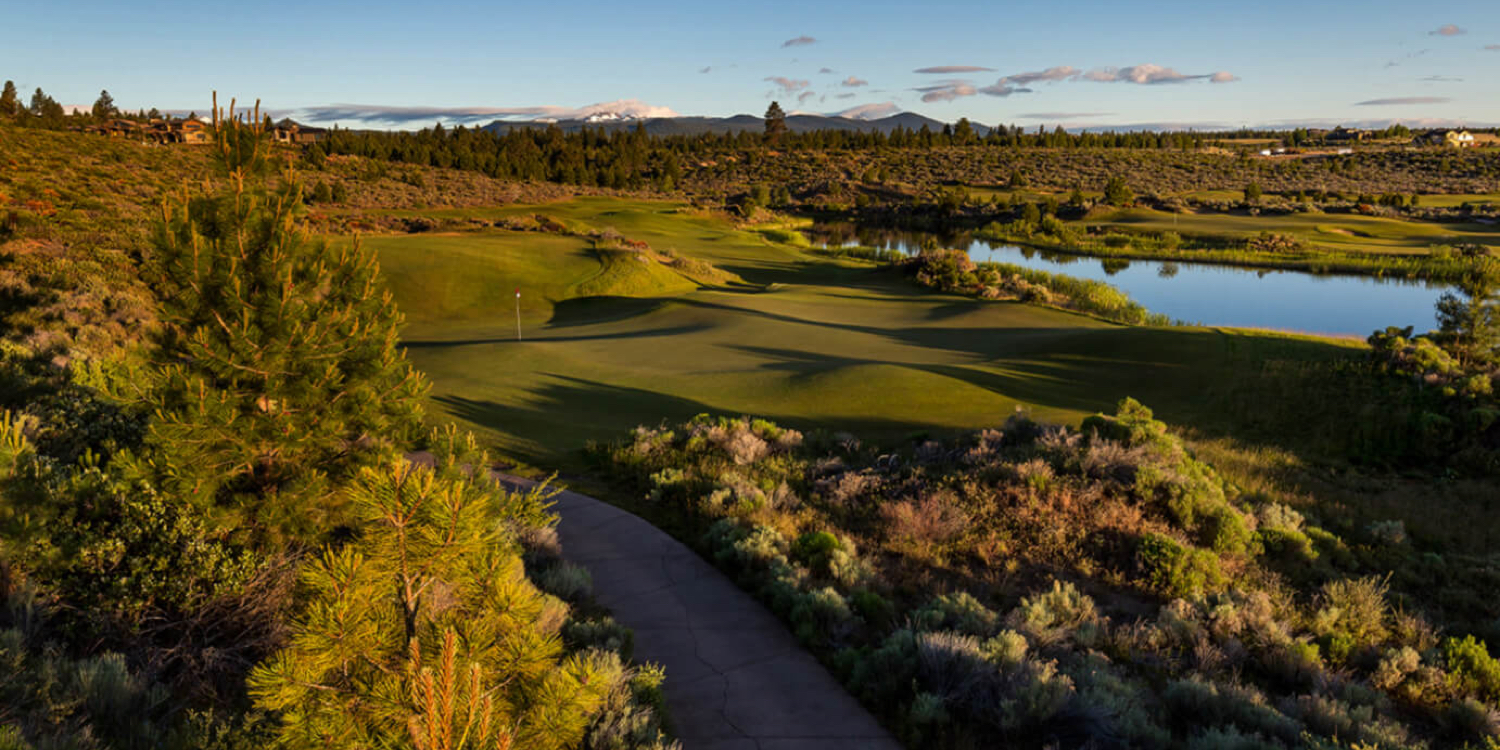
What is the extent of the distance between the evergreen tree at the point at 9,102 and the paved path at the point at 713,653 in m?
87.6

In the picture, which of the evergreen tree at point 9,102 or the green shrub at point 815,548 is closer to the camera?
the green shrub at point 815,548

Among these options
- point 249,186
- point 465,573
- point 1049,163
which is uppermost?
point 1049,163

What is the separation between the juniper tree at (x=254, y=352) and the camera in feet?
18.7

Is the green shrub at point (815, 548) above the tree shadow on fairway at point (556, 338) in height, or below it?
below

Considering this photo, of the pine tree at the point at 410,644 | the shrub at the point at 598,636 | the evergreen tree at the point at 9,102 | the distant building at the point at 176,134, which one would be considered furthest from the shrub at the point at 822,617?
the evergreen tree at the point at 9,102

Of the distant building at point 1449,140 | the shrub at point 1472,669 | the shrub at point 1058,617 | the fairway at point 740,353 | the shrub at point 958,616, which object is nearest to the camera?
the shrub at point 1472,669

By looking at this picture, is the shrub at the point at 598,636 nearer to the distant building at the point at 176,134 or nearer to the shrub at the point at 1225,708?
the shrub at the point at 1225,708

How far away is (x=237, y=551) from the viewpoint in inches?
242

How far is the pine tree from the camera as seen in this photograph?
111 inches

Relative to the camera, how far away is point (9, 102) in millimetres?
71500

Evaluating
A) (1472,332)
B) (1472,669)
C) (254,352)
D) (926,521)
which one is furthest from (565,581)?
(1472,332)

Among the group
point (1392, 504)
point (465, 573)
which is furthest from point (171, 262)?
point (1392, 504)

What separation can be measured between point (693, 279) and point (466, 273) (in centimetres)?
1027

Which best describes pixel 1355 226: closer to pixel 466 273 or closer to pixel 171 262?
pixel 466 273
